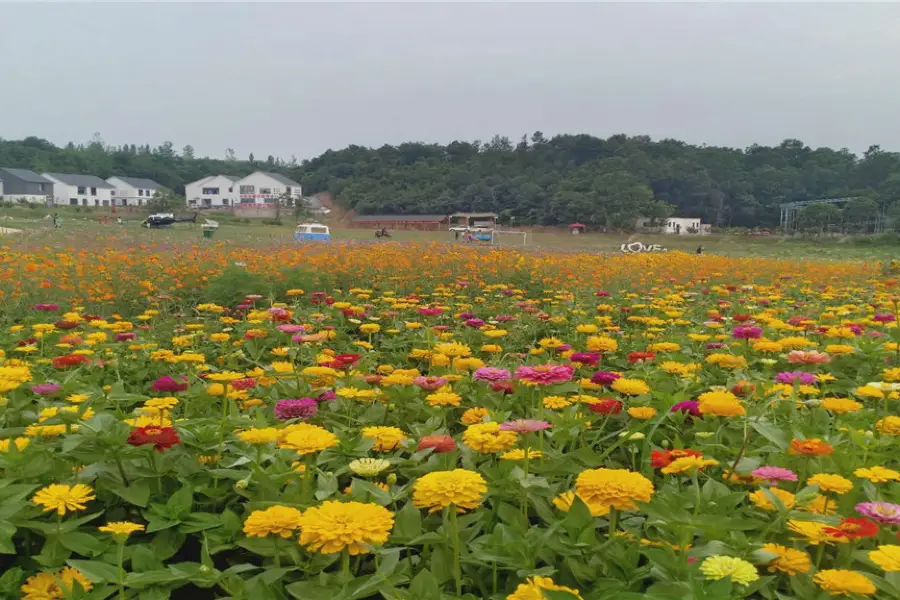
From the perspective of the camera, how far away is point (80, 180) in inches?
2142

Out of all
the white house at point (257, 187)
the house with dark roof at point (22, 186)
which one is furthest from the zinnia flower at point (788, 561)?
the white house at point (257, 187)

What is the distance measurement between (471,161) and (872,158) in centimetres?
3610

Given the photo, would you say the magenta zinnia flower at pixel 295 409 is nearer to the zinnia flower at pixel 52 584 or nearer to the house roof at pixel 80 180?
the zinnia flower at pixel 52 584

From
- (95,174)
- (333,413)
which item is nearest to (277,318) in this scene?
(333,413)

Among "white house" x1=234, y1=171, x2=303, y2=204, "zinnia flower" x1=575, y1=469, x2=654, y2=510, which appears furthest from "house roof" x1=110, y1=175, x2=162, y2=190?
"zinnia flower" x1=575, y1=469, x2=654, y2=510

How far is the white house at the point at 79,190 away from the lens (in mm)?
52312

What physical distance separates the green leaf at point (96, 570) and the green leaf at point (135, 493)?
15 centimetres

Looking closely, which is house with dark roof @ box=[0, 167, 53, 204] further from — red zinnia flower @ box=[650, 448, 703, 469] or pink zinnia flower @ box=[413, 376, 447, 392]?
red zinnia flower @ box=[650, 448, 703, 469]

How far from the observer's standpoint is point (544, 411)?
5.07 feet

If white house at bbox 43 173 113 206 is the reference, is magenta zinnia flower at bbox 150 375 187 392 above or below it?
below

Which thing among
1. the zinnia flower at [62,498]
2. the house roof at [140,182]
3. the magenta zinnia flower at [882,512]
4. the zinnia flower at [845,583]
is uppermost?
the house roof at [140,182]

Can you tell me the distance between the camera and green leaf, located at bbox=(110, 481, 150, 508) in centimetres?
111

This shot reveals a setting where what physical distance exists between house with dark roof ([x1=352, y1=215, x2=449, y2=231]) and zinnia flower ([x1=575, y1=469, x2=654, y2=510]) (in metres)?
40.6

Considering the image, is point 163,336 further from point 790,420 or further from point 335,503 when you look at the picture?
point 790,420
